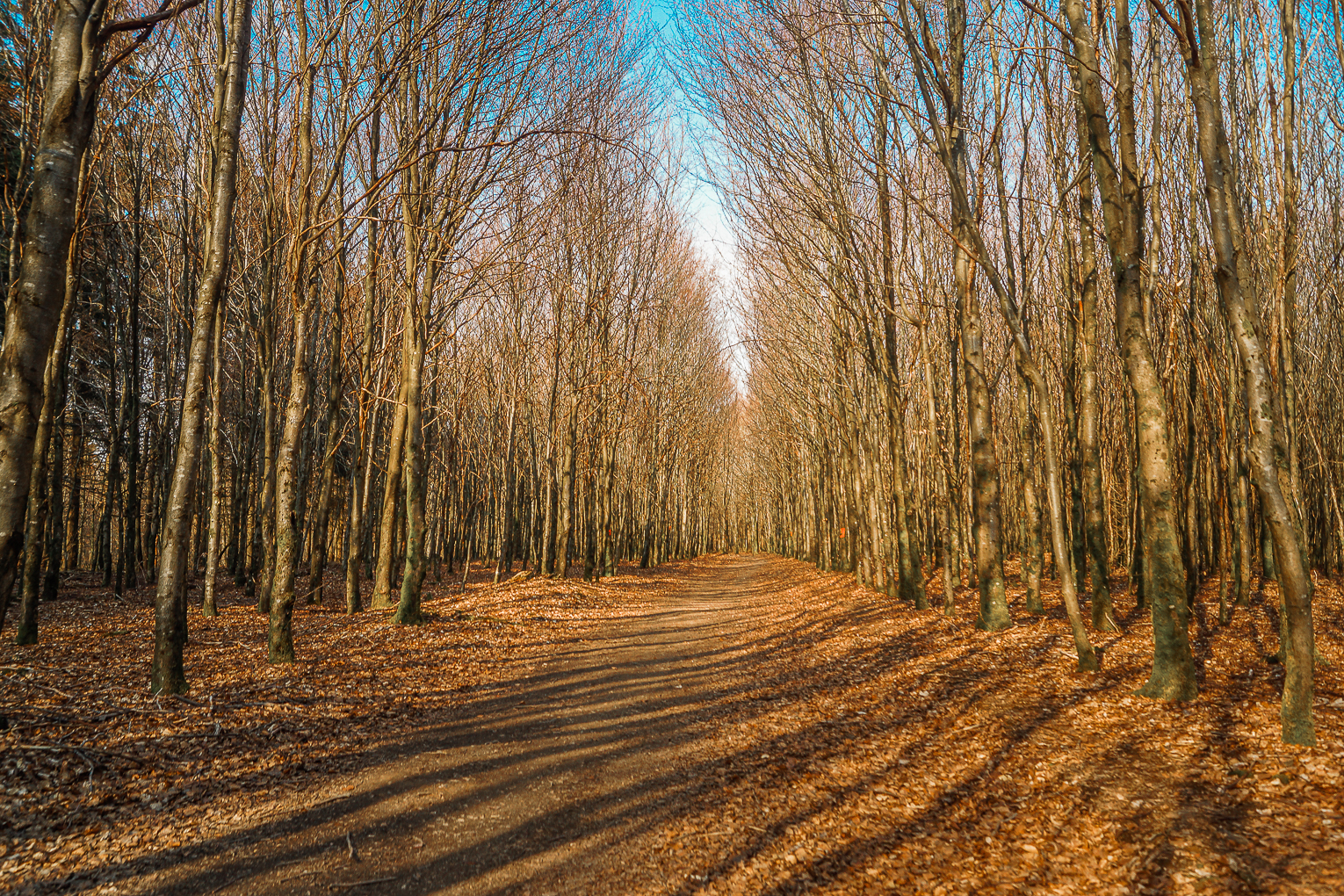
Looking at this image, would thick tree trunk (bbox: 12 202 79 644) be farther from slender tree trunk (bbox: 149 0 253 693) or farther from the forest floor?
slender tree trunk (bbox: 149 0 253 693)

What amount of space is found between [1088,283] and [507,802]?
32.8 feet

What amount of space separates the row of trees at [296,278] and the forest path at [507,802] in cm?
274

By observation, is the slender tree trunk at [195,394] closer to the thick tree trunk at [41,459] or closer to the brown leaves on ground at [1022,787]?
the thick tree trunk at [41,459]

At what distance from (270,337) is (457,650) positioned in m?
7.29

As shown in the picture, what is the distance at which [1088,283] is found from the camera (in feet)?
31.3

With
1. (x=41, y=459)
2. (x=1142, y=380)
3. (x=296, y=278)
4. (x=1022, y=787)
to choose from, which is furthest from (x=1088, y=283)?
(x=41, y=459)

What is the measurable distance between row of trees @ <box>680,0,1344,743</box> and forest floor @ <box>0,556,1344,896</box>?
99 centimetres

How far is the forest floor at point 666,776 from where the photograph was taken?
3.35m

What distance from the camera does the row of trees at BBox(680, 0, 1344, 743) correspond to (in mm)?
6066

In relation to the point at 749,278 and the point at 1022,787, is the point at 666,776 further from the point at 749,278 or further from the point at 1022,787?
the point at 749,278

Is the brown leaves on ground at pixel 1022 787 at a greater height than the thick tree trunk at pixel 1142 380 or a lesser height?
lesser

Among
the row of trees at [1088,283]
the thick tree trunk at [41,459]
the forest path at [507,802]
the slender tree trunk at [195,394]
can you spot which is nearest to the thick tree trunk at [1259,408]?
the row of trees at [1088,283]

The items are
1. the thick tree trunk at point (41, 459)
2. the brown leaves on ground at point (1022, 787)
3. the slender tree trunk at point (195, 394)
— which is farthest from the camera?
the thick tree trunk at point (41, 459)

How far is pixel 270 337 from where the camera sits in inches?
487
